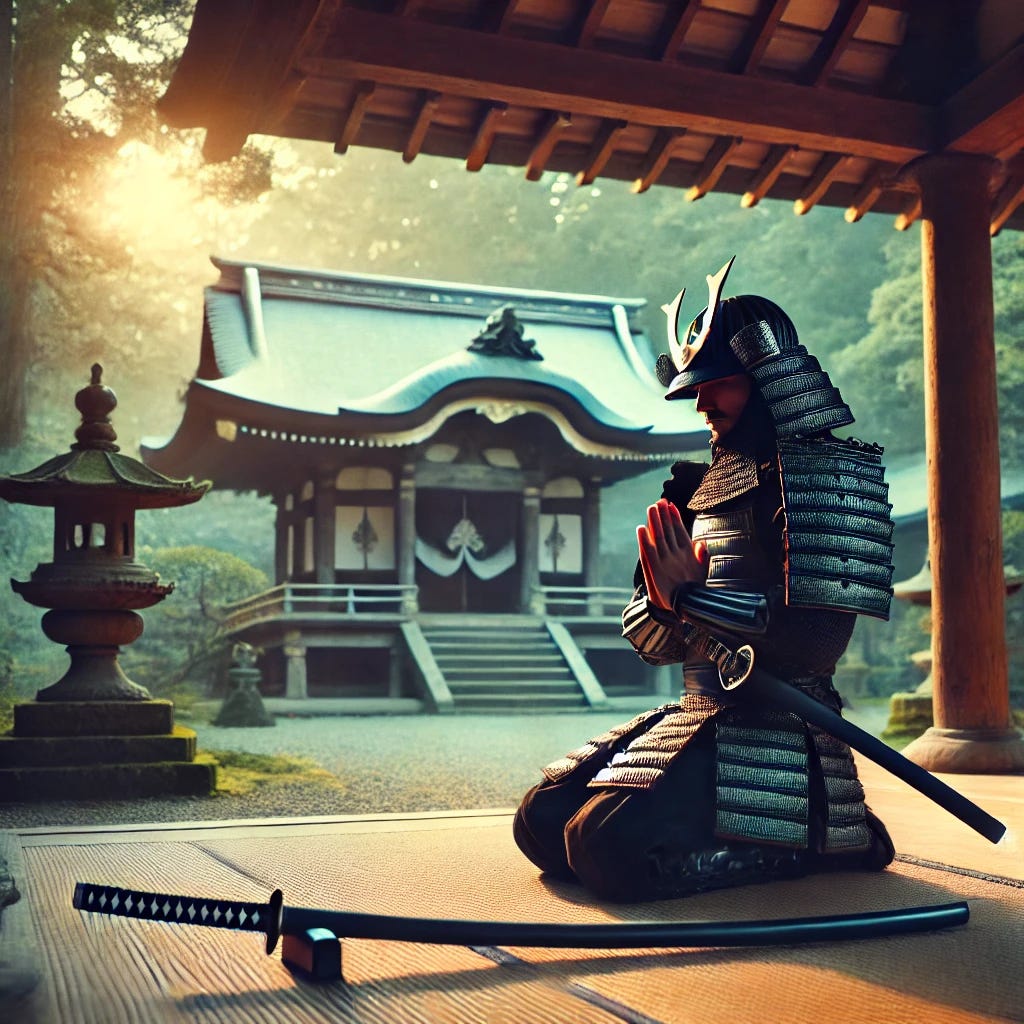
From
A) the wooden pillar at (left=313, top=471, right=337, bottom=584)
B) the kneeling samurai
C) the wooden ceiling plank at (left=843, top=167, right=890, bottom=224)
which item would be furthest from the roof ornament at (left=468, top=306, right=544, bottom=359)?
the kneeling samurai

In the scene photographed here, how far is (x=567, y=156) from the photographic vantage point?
4.58m

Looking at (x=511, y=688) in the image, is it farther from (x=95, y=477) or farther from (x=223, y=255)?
(x=223, y=255)

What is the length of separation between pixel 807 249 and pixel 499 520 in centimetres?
1121

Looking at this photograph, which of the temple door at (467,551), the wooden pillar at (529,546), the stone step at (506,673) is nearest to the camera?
A: the stone step at (506,673)

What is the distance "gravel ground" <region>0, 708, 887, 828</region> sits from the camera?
471 centimetres

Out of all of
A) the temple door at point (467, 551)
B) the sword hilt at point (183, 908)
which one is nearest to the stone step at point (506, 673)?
the temple door at point (467, 551)

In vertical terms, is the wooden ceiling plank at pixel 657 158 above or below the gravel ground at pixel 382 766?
above

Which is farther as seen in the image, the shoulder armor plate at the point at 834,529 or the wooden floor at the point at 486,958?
the shoulder armor plate at the point at 834,529

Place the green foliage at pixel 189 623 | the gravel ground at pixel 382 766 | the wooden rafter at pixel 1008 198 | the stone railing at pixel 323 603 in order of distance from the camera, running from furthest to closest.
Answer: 1. the green foliage at pixel 189 623
2. the stone railing at pixel 323 603
3. the wooden rafter at pixel 1008 198
4. the gravel ground at pixel 382 766

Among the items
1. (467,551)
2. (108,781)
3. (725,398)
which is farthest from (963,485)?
(467,551)

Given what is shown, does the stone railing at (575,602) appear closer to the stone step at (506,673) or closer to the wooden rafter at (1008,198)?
the stone step at (506,673)

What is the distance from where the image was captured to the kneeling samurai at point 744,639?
2.37 m

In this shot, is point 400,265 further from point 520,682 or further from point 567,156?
point 567,156

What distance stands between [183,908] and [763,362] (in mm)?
1647
